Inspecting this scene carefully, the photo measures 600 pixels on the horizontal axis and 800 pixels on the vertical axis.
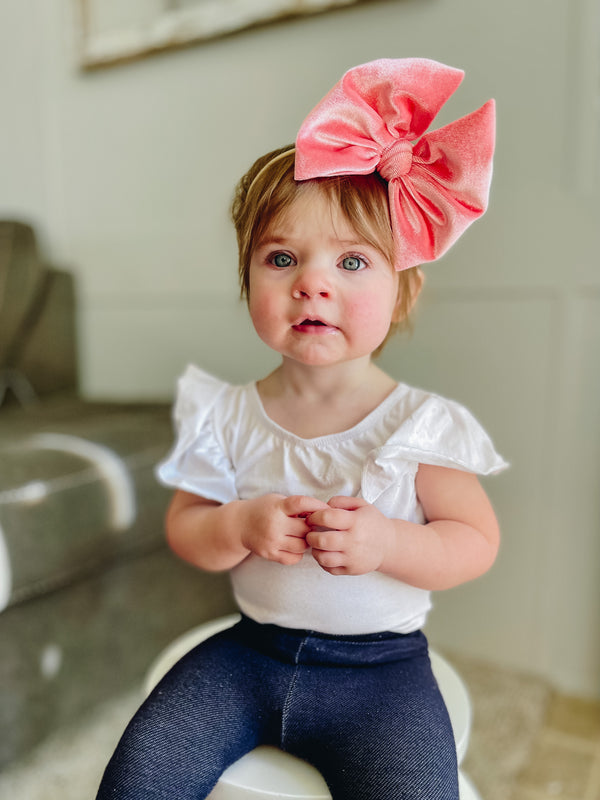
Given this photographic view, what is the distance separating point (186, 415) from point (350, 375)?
6.0 inches

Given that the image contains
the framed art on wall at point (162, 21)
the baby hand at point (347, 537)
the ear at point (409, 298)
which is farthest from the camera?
the framed art on wall at point (162, 21)

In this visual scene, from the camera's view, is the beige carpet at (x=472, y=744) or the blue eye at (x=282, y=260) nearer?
the blue eye at (x=282, y=260)

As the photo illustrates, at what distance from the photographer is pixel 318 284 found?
0.46 meters

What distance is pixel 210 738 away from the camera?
50 centimetres

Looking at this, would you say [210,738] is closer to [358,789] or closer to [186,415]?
[358,789]

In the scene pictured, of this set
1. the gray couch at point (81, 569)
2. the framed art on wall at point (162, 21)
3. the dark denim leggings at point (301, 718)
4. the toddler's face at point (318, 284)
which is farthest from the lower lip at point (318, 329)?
the framed art on wall at point (162, 21)

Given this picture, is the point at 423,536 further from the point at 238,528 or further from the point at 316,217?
the point at 316,217

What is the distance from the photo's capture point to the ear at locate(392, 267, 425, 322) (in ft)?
1.79

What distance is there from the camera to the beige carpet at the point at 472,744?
33.9 inches

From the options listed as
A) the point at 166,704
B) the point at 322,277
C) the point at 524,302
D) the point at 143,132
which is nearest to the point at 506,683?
the point at 524,302

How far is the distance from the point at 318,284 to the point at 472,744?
0.78 m

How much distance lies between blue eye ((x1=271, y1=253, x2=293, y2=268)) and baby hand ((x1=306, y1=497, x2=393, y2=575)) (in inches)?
6.8

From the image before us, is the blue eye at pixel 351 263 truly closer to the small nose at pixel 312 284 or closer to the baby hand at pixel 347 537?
the small nose at pixel 312 284

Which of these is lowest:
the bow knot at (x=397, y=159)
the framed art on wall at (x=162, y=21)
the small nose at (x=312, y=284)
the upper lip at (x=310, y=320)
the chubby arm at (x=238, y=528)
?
the chubby arm at (x=238, y=528)
